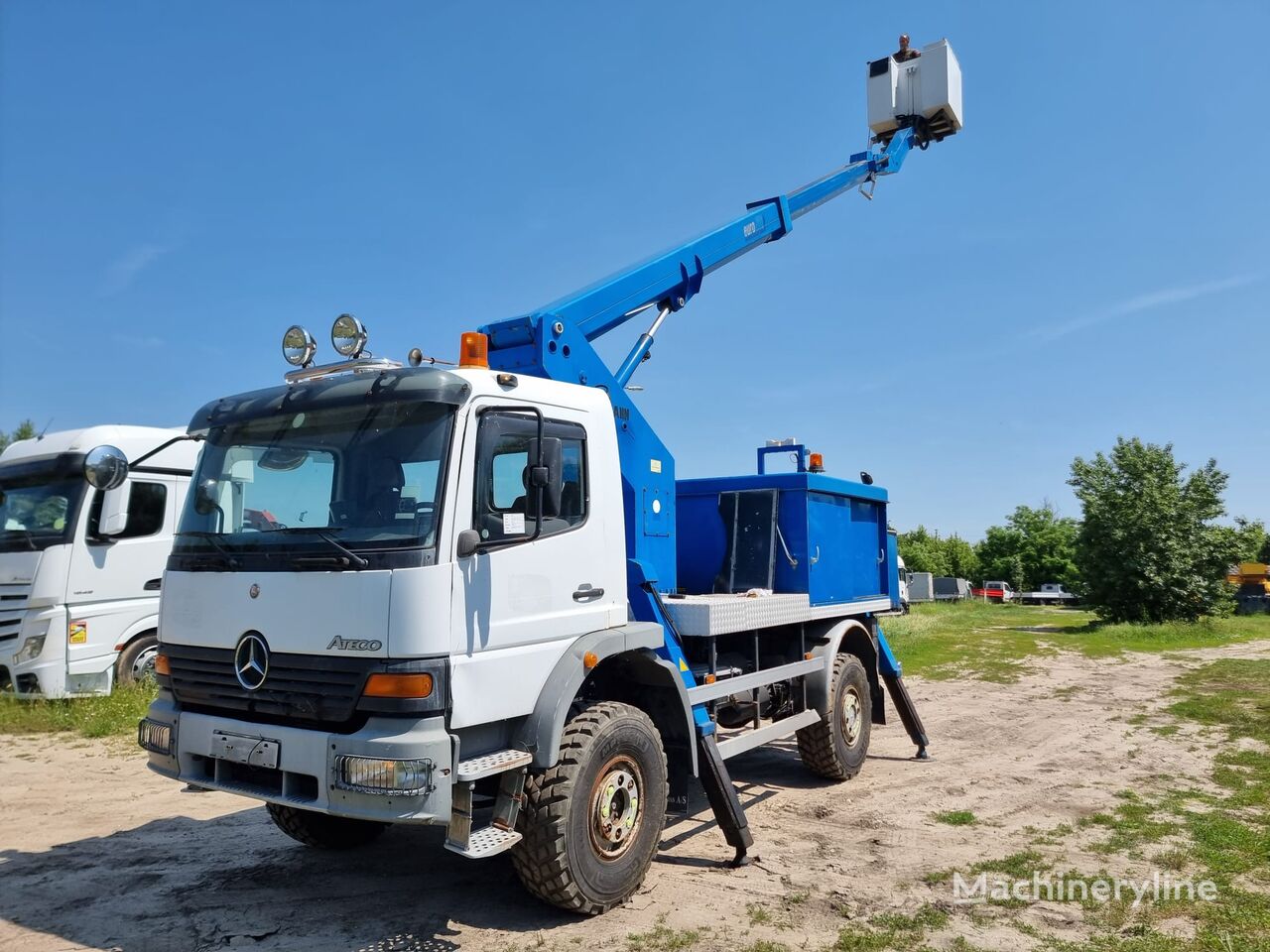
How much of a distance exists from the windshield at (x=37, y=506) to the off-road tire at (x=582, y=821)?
26.7 ft

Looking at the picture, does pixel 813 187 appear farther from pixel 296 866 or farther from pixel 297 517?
pixel 296 866

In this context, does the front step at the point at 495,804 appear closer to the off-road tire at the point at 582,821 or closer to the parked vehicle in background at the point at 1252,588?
the off-road tire at the point at 582,821

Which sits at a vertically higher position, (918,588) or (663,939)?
(918,588)

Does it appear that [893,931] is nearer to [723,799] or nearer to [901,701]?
[723,799]

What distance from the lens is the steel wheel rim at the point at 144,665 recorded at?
10.5 metres

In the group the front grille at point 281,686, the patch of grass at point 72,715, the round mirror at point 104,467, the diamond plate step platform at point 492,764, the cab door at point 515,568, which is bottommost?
the patch of grass at point 72,715

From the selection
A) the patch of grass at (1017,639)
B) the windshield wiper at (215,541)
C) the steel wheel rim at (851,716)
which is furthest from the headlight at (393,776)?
the patch of grass at (1017,639)

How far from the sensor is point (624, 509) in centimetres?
575

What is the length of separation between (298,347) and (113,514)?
6.51 m

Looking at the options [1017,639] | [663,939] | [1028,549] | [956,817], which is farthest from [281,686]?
[1028,549]

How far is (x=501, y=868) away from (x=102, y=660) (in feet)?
23.1

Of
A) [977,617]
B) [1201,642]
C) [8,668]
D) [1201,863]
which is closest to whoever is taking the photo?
[1201,863]

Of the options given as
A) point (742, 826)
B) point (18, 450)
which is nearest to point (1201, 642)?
point (742, 826)

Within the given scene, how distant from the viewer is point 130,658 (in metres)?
10.4
